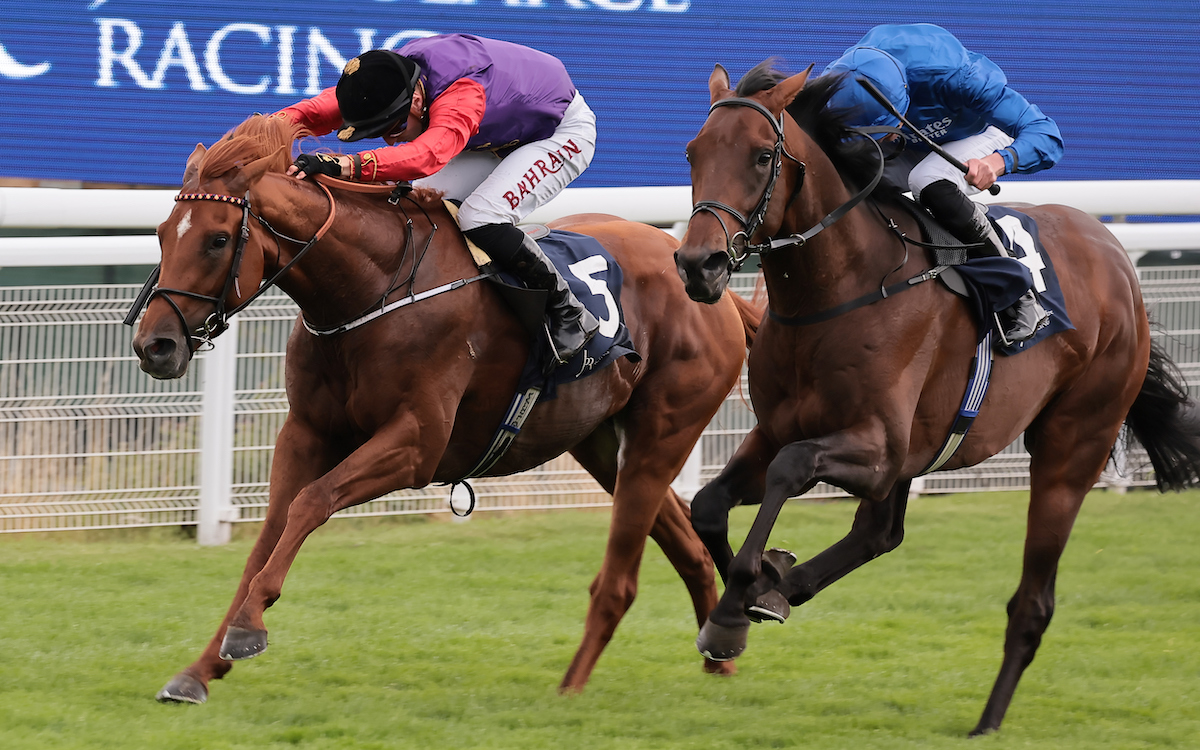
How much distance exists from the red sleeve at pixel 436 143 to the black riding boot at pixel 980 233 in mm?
1261

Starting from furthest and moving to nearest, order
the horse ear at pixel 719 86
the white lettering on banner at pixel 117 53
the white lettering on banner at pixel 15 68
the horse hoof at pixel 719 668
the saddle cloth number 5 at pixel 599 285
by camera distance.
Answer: the white lettering on banner at pixel 117 53 → the white lettering on banner at pixel 15 68 → the horse hoof at pixel 719 668 → the saddle cloth number 5 at pixel 599 285 → the horse ear at pixel 719 86

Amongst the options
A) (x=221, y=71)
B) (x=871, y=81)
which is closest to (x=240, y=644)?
(x=871, y=81)

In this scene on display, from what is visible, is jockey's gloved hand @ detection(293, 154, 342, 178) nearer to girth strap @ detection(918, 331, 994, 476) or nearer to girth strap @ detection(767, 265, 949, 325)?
girth strap @ detection(767, 265, 949, 325)

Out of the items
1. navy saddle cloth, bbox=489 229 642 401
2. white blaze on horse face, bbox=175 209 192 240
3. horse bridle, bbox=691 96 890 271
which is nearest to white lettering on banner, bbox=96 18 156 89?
navy saddle cloth, bbox=489 229 642 401

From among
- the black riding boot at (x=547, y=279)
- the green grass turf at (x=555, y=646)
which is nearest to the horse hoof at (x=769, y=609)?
the green grass turf at (x=555, y=646)

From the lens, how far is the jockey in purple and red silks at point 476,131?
147 inches

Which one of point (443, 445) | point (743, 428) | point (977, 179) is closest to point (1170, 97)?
point (743, 428)

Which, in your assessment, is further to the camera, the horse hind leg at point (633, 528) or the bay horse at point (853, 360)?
the horse hind leg at point (633, 528)

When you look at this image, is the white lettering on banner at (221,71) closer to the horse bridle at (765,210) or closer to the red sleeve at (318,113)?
the red sleeve at (318,113)

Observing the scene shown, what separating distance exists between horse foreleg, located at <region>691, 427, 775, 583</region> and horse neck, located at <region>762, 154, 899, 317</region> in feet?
1.27

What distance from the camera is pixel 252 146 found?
3539mm

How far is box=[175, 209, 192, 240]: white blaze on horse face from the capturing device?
340 centimetres

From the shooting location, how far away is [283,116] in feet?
12.2

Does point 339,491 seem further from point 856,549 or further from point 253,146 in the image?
point 856,549
